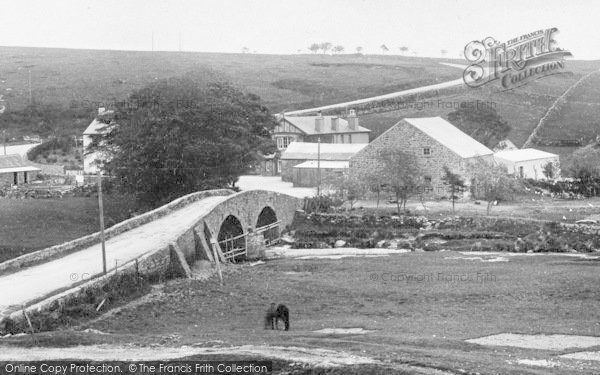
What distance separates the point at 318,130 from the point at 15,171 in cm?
3627

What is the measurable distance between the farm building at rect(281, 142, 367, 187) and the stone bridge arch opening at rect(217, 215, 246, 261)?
27.8 m

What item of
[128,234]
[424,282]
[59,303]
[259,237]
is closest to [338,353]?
[59,303]

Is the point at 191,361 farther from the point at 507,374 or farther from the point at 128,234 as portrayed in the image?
the point at 128,234

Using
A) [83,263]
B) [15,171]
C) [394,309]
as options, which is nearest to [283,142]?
[15,171]

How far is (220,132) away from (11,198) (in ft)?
47.0

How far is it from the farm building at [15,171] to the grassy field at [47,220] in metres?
11.8

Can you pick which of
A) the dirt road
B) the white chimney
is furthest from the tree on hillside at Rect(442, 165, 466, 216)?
the white chimney

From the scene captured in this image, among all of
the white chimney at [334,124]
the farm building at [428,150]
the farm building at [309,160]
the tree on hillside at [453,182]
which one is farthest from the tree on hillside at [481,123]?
the tree on hillside at [453,182]

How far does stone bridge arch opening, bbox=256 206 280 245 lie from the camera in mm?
56281

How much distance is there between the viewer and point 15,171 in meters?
76.8

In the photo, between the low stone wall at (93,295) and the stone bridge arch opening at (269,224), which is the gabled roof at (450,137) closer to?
the stone bridge arch opening at (269,224)

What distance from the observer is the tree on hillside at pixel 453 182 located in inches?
2586

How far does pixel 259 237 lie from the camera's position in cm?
5094

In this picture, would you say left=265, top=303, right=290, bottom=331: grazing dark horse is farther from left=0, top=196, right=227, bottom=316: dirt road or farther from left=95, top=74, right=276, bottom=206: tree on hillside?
left=95, top=74, right=276, bottom=206: tree on hillside
